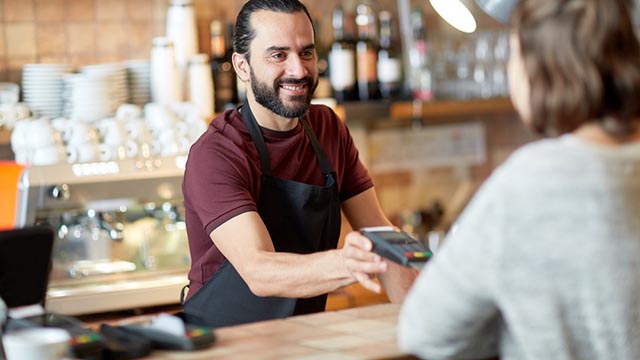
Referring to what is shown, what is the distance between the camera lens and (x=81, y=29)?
149 inches

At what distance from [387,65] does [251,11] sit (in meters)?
1.57

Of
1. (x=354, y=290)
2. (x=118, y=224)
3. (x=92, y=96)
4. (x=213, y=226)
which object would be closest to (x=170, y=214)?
(x=118, y=224)

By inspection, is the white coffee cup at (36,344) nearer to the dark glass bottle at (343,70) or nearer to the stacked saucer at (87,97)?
the stacked saucer at (87,97)

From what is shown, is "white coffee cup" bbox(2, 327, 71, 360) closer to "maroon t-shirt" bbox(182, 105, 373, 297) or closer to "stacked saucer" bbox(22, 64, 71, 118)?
"maroon t-shirt" bbox(182, 105, 373, 297)

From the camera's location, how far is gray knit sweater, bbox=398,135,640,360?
4.47 ft

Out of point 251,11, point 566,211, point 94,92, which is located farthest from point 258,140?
point 566,211

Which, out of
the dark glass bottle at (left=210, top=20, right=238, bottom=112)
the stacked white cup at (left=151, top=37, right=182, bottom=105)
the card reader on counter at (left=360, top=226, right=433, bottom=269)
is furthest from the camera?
the dark glass bottle at (left=210, top=20, right=238, bottom=112)

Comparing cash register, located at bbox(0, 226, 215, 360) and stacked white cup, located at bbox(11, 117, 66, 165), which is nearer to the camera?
cash register, located at bbox(0, 226, 215, 360)

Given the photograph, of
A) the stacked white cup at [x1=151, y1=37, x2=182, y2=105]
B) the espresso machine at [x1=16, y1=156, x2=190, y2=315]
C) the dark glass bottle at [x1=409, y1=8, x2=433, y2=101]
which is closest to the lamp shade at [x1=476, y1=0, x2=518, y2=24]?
the espresso machine at [x1=16, y1=156, x2=190, y2=315]

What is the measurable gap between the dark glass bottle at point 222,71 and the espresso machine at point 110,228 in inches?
15.4

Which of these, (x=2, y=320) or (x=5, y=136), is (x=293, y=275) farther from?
(x=5, y=136)

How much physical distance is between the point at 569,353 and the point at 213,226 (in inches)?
42.8

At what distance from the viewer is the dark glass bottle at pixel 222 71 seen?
12.3ft

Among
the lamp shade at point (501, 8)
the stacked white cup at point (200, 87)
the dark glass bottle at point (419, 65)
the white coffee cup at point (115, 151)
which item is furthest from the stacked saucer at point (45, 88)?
the lamp shade at point (501, 8)
